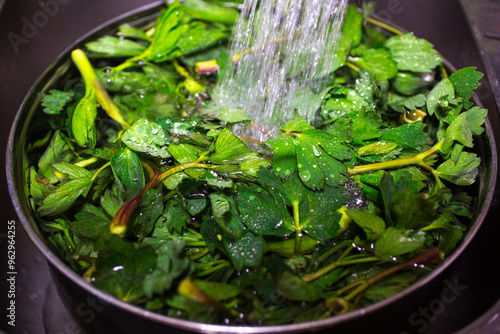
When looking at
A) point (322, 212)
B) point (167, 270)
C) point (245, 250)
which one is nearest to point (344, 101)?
point (322, 212)

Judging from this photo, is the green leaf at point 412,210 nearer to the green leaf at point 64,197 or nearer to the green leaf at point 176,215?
the green leaf at point 176,215

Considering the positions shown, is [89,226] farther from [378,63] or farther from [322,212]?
[378,63]

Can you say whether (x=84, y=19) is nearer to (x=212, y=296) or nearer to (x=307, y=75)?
(x=307, y=75)

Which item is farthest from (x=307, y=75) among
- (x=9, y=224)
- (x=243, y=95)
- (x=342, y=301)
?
(x=9, y=224)

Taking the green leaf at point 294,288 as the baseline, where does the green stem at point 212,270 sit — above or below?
below

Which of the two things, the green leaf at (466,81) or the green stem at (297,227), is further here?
the green leaf at (466,81)

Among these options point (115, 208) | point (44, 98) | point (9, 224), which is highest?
point (44, 98)

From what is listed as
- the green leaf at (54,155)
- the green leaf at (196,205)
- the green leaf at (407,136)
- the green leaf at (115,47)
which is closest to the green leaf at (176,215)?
the green leaf at (196,205)

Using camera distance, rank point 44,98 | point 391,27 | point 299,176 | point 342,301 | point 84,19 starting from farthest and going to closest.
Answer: point 84,19 → point 391,27 → point 44,98 → point 299,176 → point 342,301
